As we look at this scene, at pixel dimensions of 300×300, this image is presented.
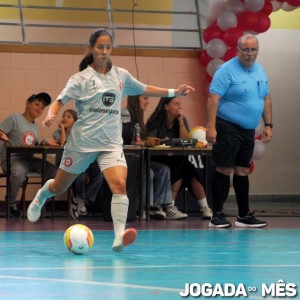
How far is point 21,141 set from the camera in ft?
40.9

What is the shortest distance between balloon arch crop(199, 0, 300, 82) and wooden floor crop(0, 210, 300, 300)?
3.67 m

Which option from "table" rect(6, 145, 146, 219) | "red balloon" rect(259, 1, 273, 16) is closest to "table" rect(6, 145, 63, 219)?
"table" rect(6, 145, 146, 219)

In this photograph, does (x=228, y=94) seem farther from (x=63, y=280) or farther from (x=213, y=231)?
(x=63, y=280)

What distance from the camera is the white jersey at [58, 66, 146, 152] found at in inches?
301

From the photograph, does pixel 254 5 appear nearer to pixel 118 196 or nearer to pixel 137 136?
pixel 137 136

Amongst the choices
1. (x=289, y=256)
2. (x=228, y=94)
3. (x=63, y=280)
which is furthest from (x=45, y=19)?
(x=63, y=280)

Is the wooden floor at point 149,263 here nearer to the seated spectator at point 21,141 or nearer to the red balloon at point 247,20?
the seated spectator at point 21,141

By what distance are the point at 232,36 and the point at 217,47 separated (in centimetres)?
30

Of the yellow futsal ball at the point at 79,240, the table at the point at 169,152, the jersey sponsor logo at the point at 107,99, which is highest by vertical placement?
the jersey sponsor logo at the point at 107,99

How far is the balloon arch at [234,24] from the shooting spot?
1309 cm

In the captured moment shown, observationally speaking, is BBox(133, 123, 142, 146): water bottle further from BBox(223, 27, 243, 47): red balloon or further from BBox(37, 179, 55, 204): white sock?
BBox(37, 179, 55, 204): white sock

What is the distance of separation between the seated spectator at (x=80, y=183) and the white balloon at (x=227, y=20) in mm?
2555

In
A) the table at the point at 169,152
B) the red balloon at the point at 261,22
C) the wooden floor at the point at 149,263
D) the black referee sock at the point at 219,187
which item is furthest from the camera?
the red balloon at the point at 261,22

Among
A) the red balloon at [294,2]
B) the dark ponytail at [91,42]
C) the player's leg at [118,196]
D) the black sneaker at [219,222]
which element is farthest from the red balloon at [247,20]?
the player's leg at [118,196]
